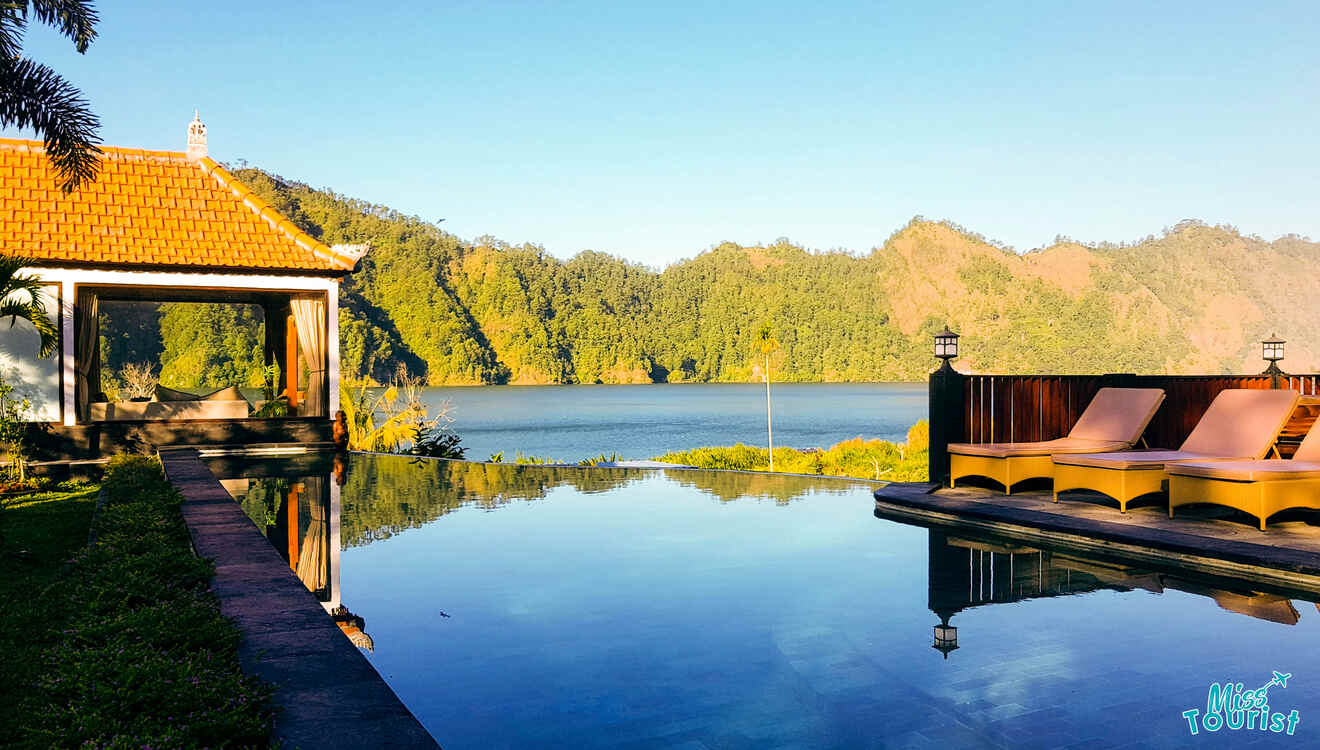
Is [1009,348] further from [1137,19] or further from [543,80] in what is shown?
[543,80]

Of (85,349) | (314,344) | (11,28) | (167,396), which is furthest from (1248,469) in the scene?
(85,349)

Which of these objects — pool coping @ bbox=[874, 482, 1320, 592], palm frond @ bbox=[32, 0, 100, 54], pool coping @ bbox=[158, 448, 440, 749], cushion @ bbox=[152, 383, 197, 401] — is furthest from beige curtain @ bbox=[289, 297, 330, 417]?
pool coping @ bbox=[874, 482, 1320, 592]

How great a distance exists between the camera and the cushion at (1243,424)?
7075 millimetres

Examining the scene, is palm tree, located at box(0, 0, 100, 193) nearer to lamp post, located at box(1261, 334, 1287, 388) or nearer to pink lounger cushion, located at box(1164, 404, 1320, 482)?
pink lounger cushion, located at box(1164, 404, 1320, 482)

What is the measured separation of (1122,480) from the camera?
279 inches

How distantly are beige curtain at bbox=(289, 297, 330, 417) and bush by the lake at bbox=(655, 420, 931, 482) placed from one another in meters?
7.95

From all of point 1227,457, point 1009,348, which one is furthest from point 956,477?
point 1009,348

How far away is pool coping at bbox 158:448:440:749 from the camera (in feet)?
8.39

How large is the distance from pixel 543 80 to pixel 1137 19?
35.6 meters

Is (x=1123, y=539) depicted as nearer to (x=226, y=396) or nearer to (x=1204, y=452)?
(x=1204, y=452)

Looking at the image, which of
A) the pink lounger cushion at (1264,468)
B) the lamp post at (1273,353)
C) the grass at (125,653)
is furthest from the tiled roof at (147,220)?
the lamp post at (1273,353)

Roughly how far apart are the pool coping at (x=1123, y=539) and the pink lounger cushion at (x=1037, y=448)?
20.4 inches

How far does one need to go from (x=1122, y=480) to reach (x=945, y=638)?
3.63 m

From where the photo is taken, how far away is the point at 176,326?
57844 millimetres
